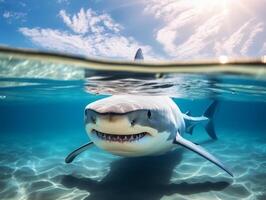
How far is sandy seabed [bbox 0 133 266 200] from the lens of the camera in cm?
776

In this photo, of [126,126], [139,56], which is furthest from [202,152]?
[139,56]

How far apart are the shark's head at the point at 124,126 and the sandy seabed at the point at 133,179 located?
166cm

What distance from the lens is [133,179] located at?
889cm

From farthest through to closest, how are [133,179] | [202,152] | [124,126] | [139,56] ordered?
[139,56] < [133,179] < [202,152] < [124,126]

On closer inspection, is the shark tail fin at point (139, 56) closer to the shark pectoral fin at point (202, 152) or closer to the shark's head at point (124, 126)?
the shark's head at point (124, 126)

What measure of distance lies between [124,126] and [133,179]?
11.4 feet

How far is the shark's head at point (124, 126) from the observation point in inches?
235

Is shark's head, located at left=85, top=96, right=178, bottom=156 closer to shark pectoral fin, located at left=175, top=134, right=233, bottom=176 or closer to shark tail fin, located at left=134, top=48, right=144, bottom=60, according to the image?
shark pectoral fin, located at left=175, top=134, right=233, bottom=176

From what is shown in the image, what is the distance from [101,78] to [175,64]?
13.8 ft

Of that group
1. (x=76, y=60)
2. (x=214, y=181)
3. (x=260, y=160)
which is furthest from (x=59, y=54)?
(x=260, y=160)

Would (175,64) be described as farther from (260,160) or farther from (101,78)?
(260,160)

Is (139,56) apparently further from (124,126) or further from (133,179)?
(124,126)

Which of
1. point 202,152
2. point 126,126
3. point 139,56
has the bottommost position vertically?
point 202,152

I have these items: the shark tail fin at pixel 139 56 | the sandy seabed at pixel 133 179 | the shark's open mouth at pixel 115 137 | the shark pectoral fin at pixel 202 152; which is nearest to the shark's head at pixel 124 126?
the shark's open mouth at pixel 115 137
